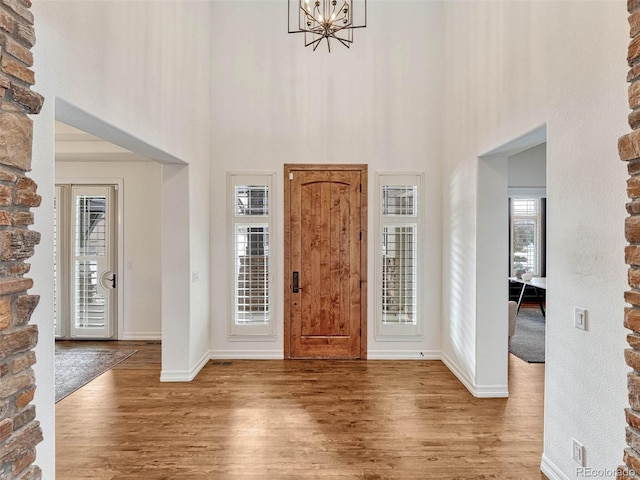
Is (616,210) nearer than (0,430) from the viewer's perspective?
No

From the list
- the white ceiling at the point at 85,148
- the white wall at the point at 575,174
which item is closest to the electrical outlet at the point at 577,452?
the white wall at the point at 575,174

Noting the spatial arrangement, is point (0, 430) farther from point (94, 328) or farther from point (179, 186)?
point (94, 328)

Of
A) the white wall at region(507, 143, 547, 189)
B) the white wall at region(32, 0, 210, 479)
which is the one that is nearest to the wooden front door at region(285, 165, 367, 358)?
the white wall at region(32, 0, 210, 479)

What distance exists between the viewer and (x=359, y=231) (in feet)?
14.8

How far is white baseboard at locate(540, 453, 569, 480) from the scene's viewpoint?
87.3 inches

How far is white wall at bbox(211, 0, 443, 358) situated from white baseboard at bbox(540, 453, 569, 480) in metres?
2.16

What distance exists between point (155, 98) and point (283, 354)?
3.18 m

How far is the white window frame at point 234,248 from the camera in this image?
451 cm

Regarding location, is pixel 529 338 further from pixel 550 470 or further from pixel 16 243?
pixel 16 243

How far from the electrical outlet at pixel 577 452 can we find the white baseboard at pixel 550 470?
20cm

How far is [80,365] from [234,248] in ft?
7.59

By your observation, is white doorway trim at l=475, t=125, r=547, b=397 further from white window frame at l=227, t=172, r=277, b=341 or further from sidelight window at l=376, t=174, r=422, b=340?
white window frame at l=227, t=172, r=277, b=341

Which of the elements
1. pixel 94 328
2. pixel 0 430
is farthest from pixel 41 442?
pixel 94 328

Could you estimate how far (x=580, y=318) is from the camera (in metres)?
2.04
